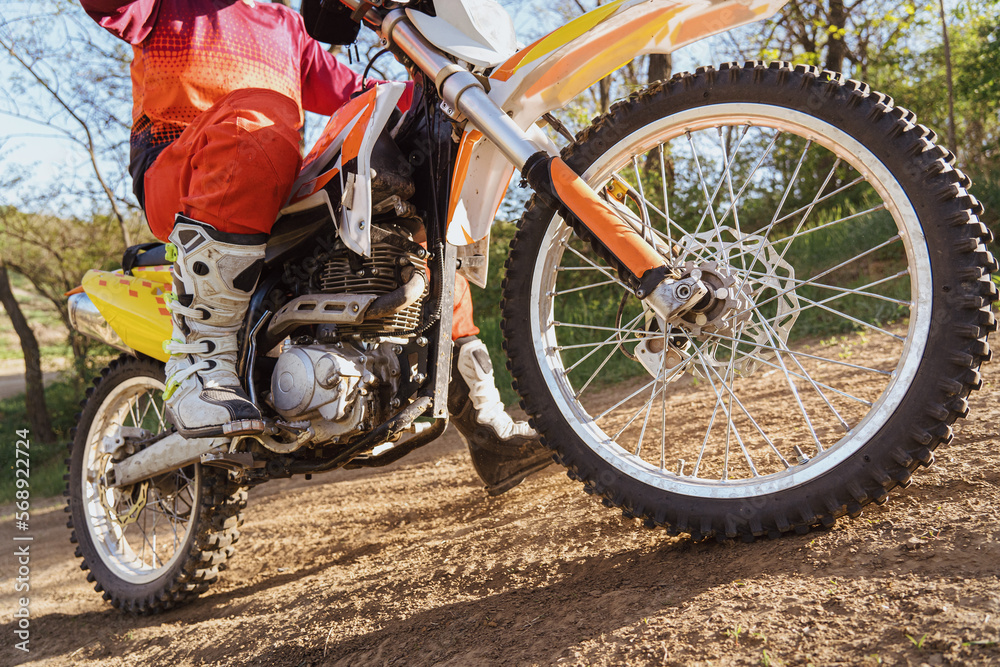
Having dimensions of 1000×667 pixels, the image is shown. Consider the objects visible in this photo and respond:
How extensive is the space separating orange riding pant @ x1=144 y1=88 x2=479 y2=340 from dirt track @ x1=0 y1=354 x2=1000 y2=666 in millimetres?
1215

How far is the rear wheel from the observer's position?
2590 millimetres

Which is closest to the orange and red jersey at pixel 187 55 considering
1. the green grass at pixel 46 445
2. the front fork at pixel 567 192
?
the front fork at pixel 567 192

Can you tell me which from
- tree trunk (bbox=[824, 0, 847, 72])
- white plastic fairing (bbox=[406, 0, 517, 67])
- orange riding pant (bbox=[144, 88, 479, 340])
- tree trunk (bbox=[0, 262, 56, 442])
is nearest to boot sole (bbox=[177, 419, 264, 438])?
orange riding pant (bbox=[144, 88, 479, 340])

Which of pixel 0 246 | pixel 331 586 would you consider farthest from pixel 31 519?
pixel 0 246

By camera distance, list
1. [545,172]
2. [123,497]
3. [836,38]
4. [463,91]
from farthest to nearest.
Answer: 1. [836,38]
2. [123,497]
3. [463,91]
4. [545,172]

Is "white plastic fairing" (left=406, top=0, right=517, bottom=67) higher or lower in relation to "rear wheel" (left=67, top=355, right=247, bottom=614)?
higher

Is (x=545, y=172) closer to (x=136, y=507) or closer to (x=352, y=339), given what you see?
(x=352, y=339)

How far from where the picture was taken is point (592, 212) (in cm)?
163

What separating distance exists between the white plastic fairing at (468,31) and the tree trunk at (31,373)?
10.5 meters

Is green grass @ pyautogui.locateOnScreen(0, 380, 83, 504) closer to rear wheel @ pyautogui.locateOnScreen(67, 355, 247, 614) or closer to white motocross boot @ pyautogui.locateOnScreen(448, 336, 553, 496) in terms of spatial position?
rear wheel @ pyautogui.locateOnScreen(67, 355, 247, 614)

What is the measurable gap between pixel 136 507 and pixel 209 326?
1202 mm

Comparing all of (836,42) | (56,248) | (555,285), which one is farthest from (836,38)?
(56,248)

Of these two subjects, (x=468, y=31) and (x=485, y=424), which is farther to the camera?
(x=485, y=424)

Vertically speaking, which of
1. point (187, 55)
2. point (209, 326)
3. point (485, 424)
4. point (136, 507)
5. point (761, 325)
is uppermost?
point (187, 55)
